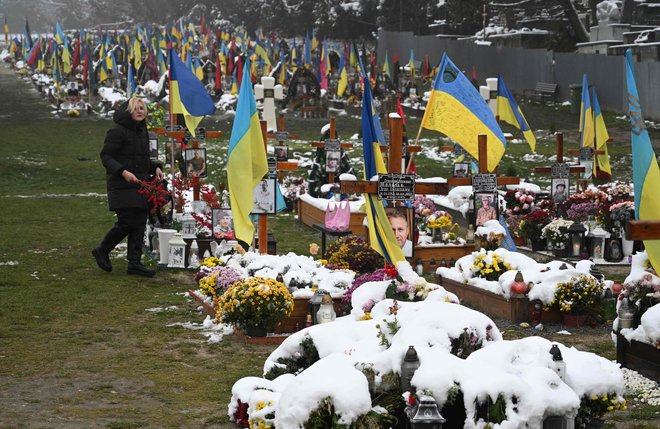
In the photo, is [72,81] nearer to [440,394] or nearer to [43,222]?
[43,222]

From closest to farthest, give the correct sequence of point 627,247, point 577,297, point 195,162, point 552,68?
point 577,297 → point 627,247 → point 195,162 → point 552,68

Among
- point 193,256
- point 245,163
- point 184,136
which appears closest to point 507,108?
point 184,136

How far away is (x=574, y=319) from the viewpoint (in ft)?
45.8

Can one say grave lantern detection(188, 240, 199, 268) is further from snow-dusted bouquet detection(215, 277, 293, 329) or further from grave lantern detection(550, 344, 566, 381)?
grave lantern detection(550, 344, 566, 381)

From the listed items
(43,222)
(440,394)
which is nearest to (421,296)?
(440,394)

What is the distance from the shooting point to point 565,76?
4769cm

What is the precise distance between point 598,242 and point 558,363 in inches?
381

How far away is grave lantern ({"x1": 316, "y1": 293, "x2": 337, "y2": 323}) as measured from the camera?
1257 cm

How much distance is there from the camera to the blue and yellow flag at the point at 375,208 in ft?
42.0

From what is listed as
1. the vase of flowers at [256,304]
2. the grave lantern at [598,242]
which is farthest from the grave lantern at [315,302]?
the grave lantern at [598,242]

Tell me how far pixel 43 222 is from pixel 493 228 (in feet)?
29.7

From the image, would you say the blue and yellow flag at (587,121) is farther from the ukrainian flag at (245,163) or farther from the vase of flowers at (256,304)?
the vase of flowers at (256,304)

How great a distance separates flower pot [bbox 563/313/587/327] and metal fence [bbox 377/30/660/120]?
25.9m

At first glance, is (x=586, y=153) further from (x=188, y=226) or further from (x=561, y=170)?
(x=188, y=226)
